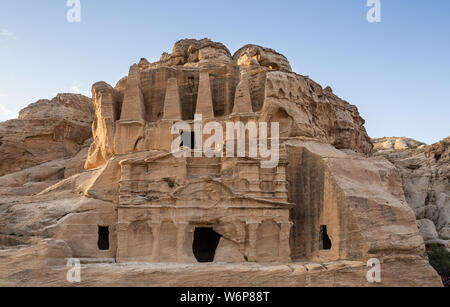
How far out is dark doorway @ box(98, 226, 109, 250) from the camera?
30.1 metres

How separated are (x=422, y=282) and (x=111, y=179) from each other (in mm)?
18420

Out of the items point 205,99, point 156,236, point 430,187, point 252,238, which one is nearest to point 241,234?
point 252,238

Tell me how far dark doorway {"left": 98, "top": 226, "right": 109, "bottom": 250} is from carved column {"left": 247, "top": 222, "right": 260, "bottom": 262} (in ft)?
30.4

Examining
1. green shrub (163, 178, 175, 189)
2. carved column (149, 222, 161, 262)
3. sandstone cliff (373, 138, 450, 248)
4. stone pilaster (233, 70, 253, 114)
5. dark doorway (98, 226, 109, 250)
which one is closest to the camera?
carved column (149, 222, 161, 262)

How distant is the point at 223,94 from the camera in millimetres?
35219

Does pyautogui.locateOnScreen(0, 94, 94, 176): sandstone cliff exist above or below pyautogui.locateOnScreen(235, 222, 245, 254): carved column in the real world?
above

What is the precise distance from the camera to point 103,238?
30.5 meters

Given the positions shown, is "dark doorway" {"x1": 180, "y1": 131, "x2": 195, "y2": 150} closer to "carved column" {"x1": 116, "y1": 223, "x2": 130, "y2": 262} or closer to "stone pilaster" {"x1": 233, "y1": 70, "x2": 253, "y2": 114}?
"stone pilaster" {"x1": 233, "y1": 70, "x2": 253, "y2": 114}

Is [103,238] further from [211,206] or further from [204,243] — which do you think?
[211,206]

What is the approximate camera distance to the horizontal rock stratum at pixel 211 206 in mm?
22875

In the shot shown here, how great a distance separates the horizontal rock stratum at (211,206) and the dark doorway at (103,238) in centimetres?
6

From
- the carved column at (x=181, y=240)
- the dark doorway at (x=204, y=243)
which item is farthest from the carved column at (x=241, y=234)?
the dark doorway at (x=204, y=243)

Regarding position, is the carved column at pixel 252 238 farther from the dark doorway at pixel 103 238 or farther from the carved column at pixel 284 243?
the dark doorway at pixel 103 238

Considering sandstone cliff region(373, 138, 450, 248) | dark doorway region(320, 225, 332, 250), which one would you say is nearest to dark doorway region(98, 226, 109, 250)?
dark doorway region(320, 225, 332, 250)
